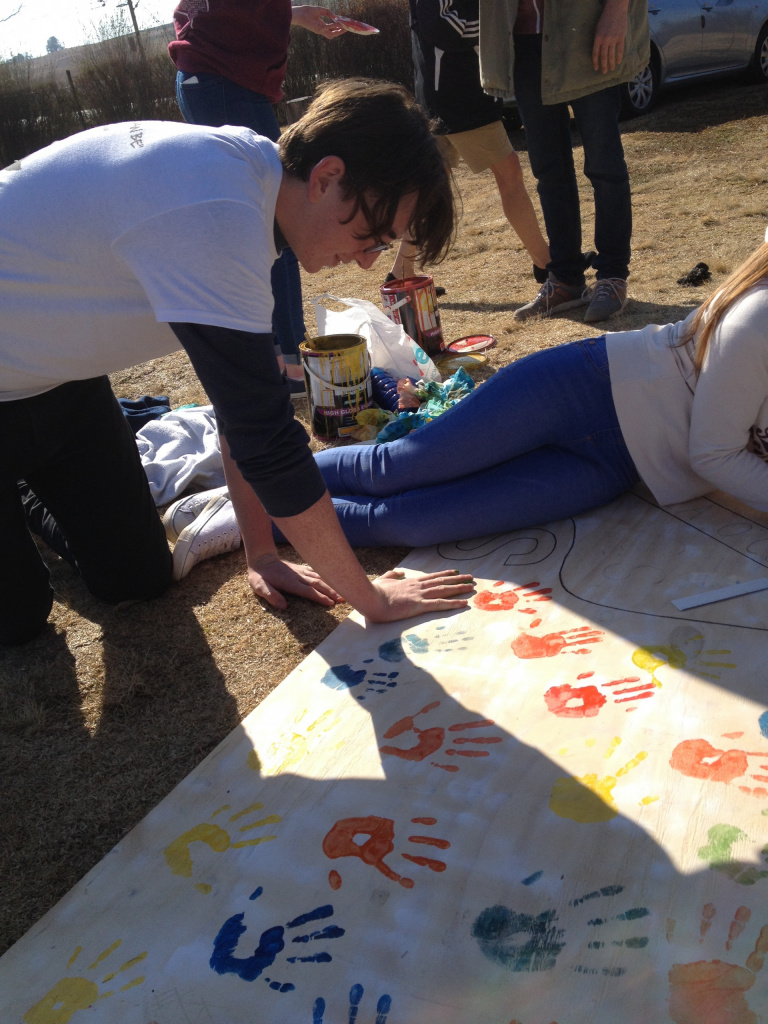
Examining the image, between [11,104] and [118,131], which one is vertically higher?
[11,104]

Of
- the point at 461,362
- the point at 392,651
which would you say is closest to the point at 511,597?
the point at 392,651

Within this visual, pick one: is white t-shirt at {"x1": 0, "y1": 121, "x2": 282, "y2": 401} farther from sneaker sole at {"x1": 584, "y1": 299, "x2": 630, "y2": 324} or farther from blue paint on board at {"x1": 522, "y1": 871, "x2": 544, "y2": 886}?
sneaker sole at {"x1": 584, "y1": 299, "x2": 630, "y2": 324}

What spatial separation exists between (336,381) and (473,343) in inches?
37.0

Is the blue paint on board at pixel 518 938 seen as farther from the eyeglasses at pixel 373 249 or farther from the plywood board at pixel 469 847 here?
the eyeglasses at pixel 373 249

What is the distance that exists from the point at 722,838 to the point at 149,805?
96 centimetres

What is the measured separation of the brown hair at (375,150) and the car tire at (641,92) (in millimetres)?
6970

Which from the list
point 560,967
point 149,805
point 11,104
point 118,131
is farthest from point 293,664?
point 11,104

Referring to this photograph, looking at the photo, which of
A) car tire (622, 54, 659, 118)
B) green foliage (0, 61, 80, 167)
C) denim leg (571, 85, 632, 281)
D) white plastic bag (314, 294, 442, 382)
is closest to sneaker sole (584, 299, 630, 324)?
denim leg (571, 85, 632, 281)

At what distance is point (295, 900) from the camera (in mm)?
1209

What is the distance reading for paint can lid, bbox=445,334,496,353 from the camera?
3.45m

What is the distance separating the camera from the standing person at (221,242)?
1258 mm

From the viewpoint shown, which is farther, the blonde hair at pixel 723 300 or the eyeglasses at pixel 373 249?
the blonde hair at pixel 723 300

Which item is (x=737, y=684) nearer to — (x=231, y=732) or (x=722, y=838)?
(x=722, y=838)

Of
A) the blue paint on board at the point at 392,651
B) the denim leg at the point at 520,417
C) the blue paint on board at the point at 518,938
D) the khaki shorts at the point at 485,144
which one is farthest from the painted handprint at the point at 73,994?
the khaki shorts at the point at 485,144
